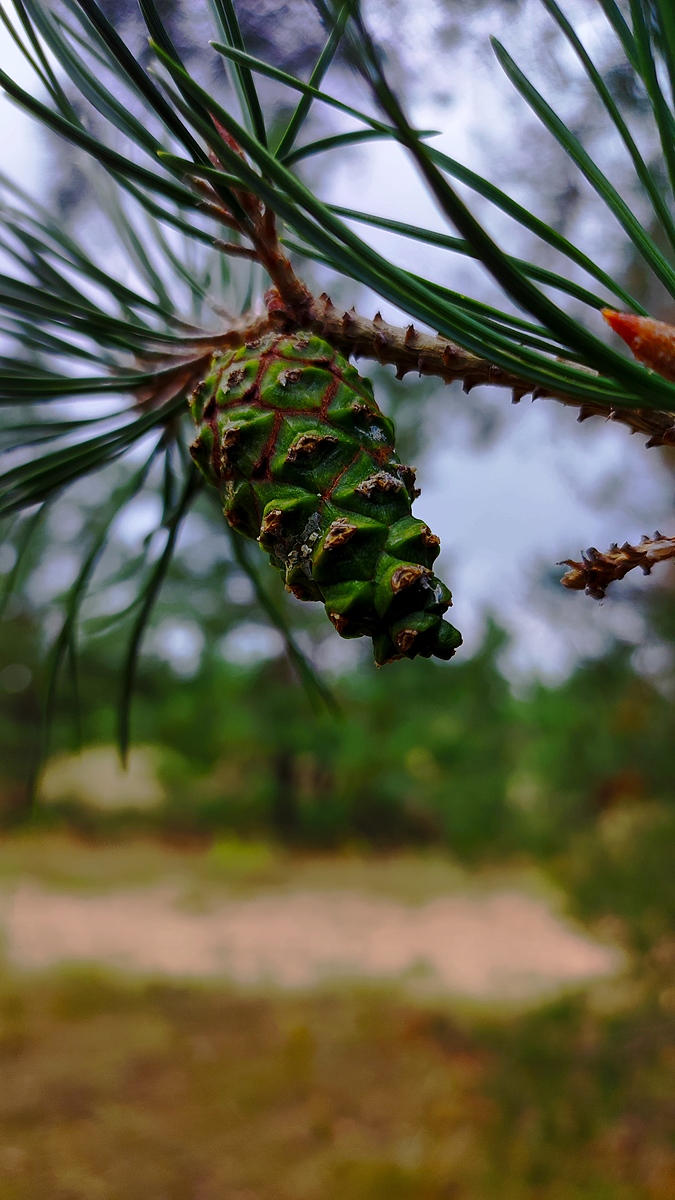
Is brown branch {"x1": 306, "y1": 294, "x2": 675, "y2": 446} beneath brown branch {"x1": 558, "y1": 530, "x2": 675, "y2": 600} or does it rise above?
above

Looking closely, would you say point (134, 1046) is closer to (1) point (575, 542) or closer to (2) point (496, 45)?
(1) point (575, 542)

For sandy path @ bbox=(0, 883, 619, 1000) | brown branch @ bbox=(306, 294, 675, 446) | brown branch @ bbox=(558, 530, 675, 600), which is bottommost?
brown branch @ bbox=(558, 530, 675, 600)

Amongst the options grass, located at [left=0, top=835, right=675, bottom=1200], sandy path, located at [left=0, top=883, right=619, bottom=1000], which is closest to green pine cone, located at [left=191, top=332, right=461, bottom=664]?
grass, located at [left=0, top=835, right=675, bottom=1200]

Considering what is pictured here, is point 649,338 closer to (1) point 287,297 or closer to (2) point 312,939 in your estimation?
(1) point 287,297

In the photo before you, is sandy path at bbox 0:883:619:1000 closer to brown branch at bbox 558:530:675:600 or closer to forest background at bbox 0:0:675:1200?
forest background at bbox 0:0:675:1200

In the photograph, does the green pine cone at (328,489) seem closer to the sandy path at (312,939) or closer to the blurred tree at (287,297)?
the blurred tree at (287,297)

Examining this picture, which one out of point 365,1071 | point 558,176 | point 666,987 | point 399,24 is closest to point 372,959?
point 365,1071

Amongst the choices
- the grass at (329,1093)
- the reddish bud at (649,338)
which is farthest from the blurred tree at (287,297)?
the grass at (329,1093)
